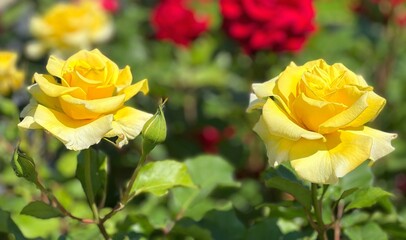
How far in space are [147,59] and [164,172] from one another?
5.09 feet

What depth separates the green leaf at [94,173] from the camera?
3.24 feet

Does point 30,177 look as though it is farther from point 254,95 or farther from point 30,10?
point 30,10

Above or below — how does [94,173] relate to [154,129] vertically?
below

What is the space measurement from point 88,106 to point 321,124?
26 cm

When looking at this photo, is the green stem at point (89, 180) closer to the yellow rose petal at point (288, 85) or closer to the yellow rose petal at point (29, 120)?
the yellow rose petal at point (29, 120)

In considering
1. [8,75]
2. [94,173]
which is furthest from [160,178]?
[8,75]

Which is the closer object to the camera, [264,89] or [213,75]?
[264,89]

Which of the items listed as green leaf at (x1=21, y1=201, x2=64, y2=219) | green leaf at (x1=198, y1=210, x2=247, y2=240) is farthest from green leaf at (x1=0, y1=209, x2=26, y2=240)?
green leaf at (x1=198, y1=210, x2=247, y2=240)

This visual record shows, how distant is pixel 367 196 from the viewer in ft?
3.32

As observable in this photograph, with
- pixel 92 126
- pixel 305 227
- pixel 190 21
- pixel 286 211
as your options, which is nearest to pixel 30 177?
pixel 92 126

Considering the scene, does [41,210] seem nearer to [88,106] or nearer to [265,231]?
[88,106]

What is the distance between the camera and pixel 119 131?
0.89 meters

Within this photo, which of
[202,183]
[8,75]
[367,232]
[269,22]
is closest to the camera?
[367,232]

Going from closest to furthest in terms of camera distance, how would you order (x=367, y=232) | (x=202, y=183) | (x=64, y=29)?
(x=367, y=232), (x=202, y=183), (x=64, y=29)
